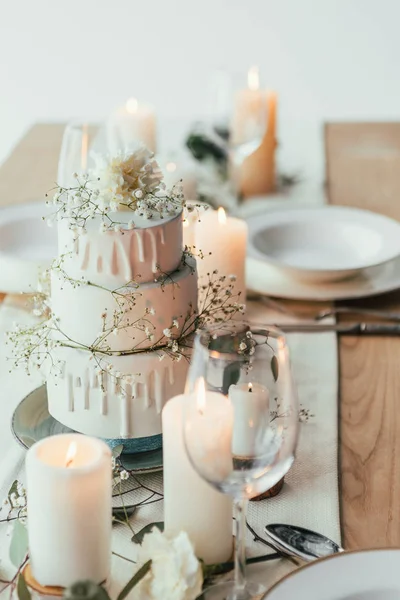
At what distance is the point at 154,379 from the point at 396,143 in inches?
61.6

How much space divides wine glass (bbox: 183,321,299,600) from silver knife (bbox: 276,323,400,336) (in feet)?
1.94

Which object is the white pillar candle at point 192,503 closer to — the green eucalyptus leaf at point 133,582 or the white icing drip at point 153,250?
the green eucalyptus leaf at point 133,582

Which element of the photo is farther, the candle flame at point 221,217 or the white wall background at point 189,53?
the white wall background at point 189,53

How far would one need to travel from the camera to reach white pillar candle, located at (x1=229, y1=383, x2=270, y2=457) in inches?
28.5

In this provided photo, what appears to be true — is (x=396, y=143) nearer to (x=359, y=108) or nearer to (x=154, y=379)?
(x=154, y=379)

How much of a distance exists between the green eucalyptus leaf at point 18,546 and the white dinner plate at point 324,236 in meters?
0.81

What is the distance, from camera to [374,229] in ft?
5.45

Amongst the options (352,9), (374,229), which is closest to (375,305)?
(374,229)

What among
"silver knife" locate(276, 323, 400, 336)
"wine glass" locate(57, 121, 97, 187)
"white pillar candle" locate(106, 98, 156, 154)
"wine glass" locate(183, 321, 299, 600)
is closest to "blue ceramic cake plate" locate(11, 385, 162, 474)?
"wine glass" locate(183, 321, 299, 600)

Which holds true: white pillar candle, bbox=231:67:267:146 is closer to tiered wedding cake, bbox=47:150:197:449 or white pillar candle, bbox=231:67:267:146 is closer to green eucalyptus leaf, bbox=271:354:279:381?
tiered wedding cake, bbox=47:150:197:449

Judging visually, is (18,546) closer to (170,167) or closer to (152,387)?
(152,387)

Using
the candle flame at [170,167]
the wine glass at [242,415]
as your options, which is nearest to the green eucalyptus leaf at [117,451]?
the wine glass at [242,415]

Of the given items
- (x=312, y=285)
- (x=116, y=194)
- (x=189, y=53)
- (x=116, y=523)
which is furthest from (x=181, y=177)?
(x=189, y=53)

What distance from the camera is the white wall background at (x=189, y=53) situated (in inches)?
160
